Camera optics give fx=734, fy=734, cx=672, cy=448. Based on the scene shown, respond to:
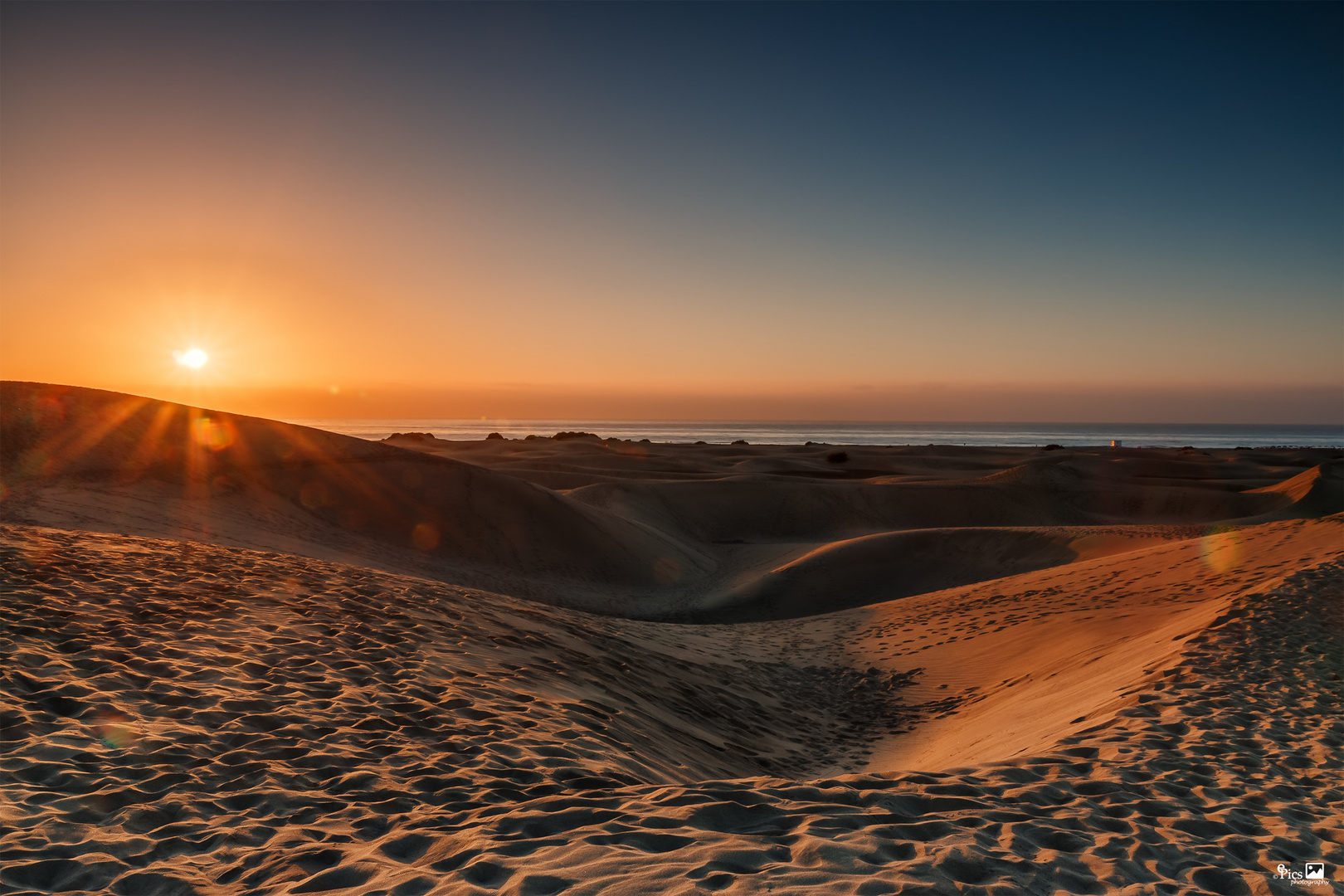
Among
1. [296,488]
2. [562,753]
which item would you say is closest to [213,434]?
[296,488]

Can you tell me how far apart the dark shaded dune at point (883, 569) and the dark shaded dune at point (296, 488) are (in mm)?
3772

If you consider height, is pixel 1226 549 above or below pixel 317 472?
below

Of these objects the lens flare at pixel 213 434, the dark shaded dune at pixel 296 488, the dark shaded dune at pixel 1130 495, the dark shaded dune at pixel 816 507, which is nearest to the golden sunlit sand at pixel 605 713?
the dark shaded dune at pixel 296 488

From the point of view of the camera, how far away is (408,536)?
70.3 ft

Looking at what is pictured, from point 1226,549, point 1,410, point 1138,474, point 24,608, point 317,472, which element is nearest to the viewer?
point 24,608

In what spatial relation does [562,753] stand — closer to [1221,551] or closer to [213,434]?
[1221,551]

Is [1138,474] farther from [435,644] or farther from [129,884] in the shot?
[129,884]

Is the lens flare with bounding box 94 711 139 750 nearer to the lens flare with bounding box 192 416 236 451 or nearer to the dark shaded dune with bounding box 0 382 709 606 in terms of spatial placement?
the dark shaded dune with bounding box 0 382 709 606

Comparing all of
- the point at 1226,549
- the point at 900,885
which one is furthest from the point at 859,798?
the point at 1226,549

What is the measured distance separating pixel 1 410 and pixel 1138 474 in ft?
180

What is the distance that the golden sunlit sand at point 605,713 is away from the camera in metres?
3.95
